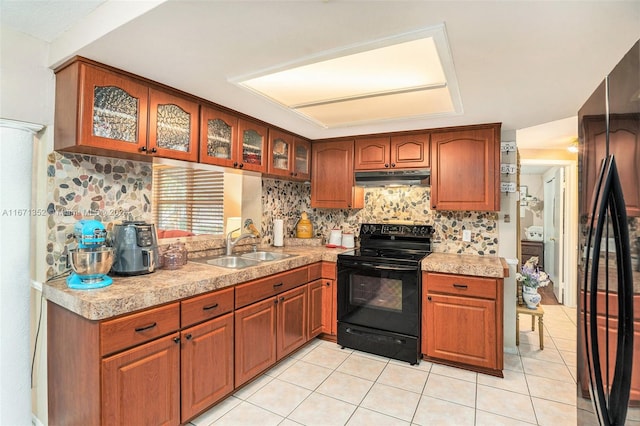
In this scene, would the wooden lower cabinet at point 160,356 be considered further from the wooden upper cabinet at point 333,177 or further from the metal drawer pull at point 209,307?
the wooden upper cabinet at point 333,177

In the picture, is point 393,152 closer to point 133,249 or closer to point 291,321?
point 291,321

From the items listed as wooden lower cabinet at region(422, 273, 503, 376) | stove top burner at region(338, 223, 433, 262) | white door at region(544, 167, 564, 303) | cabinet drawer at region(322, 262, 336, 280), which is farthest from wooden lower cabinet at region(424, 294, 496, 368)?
white door at region(544, 167, 564, 303)

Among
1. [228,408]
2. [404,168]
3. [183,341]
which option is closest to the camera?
[183,341]

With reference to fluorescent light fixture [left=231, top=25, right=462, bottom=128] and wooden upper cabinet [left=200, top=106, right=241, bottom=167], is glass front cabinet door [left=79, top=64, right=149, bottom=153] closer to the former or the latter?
wooden upper cabinet [left=200, top=106, right=241, bottom=167]

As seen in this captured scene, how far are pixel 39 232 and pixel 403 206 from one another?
3.04 m


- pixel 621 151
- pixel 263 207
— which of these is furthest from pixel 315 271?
pixel 621 151

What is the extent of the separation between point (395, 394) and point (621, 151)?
82.5 inches

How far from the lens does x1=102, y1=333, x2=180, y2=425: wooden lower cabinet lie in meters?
1.53

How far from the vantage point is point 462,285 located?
267cm

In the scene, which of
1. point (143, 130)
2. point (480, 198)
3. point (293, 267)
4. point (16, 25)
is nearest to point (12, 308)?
point (143, 130)

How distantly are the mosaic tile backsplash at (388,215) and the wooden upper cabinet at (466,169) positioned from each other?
312mm

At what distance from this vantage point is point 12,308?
1745mm

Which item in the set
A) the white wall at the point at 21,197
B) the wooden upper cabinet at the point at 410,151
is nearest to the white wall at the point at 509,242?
the wooden upper cabinet at the point at 410,151

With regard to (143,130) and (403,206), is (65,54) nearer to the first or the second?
(143,130)
